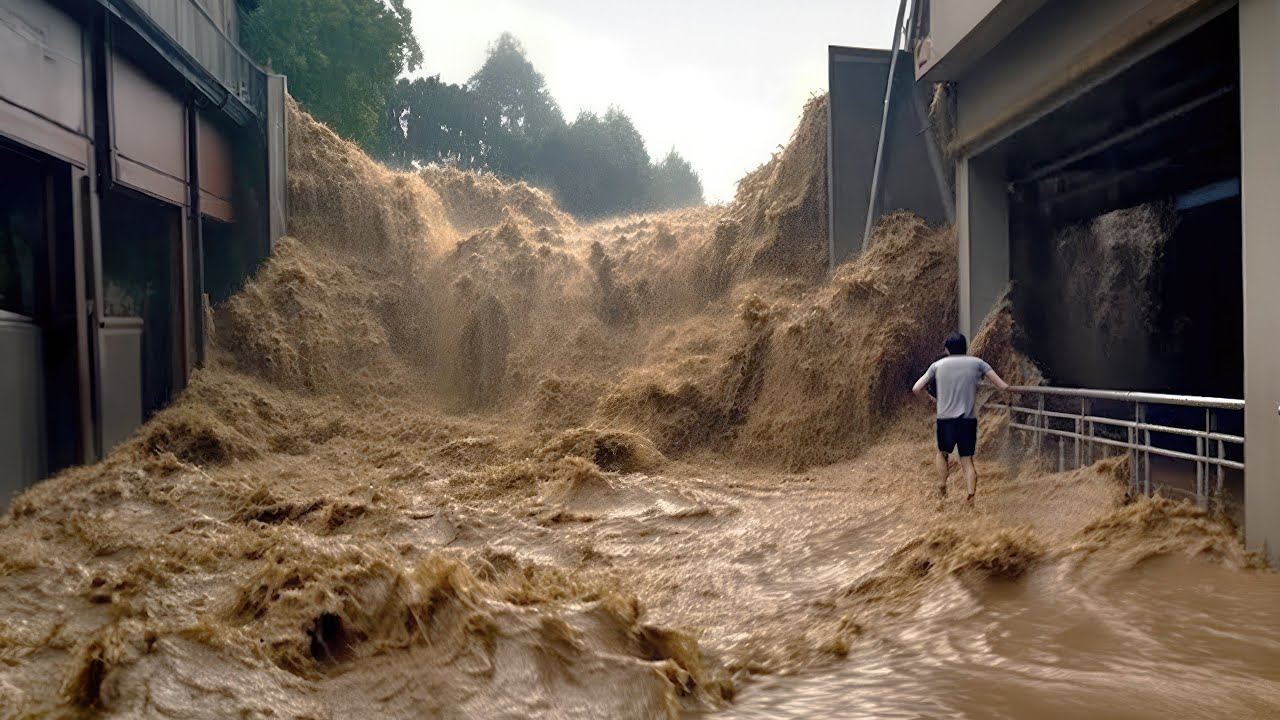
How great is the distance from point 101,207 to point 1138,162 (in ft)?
38.2

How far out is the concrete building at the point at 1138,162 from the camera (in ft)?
18.3

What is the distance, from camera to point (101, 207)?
35.8 feet

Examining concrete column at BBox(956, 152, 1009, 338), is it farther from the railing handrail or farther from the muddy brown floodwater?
the railing handrail

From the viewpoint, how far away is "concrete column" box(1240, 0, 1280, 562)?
5.41 m

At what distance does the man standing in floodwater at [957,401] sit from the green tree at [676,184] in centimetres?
4175

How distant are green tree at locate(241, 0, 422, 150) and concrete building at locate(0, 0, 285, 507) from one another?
959 centimetres

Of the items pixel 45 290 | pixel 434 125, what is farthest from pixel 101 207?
pixel 434 125

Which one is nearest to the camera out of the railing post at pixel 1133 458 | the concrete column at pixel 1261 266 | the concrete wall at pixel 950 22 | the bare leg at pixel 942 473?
the concrete column at pixel 1261 266

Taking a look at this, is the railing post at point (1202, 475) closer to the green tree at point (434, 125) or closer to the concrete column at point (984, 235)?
the concrete column at point (984, 235)

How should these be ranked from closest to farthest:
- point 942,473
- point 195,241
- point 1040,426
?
point 942,473 → point 1040,426 → point 195,241

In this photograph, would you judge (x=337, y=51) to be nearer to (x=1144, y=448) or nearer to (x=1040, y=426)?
(x=1040, y=426)

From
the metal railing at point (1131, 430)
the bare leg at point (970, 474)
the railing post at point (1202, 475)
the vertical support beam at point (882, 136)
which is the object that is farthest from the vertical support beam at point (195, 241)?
the railing post at point (1202, 475)

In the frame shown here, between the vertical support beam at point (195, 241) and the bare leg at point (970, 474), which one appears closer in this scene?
the bare leg at point (970, 474)

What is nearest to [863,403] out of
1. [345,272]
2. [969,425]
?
[969,425]
